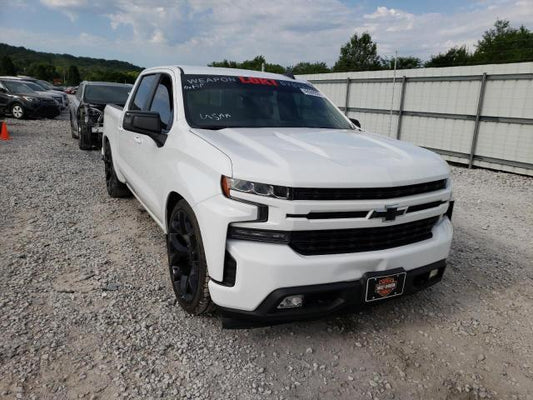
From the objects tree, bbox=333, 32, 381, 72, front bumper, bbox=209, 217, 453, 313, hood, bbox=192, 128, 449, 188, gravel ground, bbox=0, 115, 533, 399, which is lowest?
gravel ground, bbox=0, 115, 533, 399

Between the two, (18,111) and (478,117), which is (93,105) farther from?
(18,111)

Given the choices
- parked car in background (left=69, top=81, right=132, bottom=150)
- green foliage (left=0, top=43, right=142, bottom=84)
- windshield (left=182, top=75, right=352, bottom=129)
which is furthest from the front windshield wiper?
green foliage (left=0, top=43, right=142, bottom=84)

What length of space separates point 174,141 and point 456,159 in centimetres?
976

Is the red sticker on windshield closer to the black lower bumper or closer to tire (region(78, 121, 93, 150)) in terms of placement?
the black lower bumper

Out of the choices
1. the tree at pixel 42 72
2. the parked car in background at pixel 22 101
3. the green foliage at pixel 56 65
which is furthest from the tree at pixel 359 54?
the tree at pixel 42 72

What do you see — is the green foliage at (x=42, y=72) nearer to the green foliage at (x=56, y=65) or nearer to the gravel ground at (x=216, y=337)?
the green foliage at (x=56, y=65)

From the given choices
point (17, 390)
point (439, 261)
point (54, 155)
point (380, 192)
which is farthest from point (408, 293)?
point (54, 155)

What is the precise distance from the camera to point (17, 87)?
17.8 metres

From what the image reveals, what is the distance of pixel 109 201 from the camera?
237 inches

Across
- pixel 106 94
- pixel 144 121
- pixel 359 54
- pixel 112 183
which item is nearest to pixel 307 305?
pixel 144 121

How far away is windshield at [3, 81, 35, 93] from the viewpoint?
17.6 metres

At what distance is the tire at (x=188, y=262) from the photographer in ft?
8.68

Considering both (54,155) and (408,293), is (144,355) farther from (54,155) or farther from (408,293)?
(54,155)

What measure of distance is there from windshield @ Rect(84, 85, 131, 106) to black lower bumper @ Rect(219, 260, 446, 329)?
9.07m
